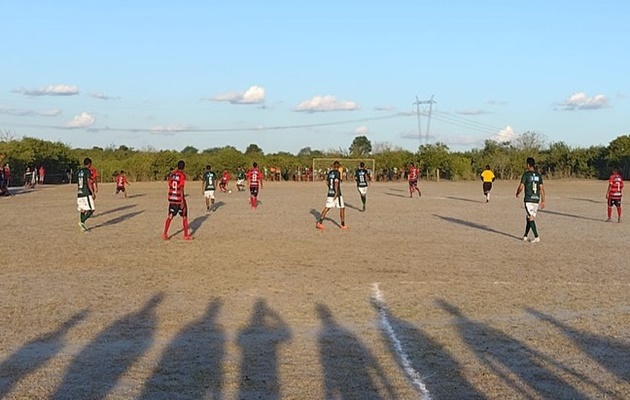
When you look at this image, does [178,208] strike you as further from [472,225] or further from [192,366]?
[192,366]

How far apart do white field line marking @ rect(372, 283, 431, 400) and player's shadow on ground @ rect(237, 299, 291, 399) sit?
1.11 metres

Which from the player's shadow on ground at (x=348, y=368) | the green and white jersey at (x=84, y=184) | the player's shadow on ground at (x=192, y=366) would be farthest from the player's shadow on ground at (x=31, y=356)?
the green and white jersey at (x=84, y=184)

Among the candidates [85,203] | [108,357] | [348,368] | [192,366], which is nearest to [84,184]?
[85,203]

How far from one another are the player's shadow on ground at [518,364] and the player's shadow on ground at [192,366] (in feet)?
8.16

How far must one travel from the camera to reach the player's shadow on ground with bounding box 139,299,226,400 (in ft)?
20.2

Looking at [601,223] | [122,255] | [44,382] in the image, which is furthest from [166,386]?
[601,223]

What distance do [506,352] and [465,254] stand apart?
8.11 metres

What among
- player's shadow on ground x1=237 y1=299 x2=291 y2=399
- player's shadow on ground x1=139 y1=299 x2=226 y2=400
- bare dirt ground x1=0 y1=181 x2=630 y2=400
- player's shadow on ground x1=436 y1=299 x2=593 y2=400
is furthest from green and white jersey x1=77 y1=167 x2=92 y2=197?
player's shadow on ground x1=436 y1=299 x2=593 y2=400

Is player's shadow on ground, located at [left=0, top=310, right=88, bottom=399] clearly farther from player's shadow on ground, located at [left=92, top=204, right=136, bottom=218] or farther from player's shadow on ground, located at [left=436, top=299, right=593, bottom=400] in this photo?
player's shadow on ground, located at [left=92, top=204, right=136, bottom=218]

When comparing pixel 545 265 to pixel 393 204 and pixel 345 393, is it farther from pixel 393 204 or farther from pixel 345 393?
pixel 393 204

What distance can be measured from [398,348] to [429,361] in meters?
0.54

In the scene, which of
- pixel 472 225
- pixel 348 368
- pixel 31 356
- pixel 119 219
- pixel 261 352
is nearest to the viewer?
pixel 348 368

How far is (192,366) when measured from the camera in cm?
695

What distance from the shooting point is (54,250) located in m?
15.8
